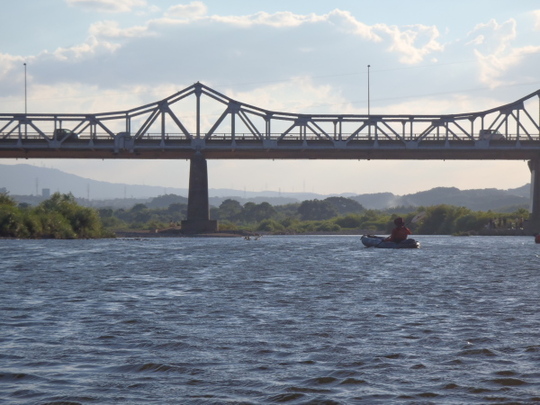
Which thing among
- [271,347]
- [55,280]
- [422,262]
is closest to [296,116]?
[422,262]

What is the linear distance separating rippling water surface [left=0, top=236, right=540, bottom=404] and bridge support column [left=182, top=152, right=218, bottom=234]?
79191 millimetres

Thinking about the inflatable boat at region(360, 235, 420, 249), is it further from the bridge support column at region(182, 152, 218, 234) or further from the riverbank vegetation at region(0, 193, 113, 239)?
the riverbank vegetation at region(0, 193, 113, 239)

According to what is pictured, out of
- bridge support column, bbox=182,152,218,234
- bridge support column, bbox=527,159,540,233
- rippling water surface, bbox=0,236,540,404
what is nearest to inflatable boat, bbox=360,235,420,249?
bridge support column, bbox=182,152,218,234

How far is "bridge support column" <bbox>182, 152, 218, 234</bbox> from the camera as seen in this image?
12331cm

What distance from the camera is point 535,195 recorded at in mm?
132750

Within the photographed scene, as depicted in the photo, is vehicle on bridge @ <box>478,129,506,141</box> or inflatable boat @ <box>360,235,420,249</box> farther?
vehicle on bridge @ <box>478,129,506,141</box>

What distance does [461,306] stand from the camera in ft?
101

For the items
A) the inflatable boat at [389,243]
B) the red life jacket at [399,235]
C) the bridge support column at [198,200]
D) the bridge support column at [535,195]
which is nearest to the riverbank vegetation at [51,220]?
the bridge support column at [198,200]

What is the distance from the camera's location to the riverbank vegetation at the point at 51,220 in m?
97.4

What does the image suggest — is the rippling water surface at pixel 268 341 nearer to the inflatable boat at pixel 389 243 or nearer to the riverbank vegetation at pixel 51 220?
the inflatable boat at pixel 389 243

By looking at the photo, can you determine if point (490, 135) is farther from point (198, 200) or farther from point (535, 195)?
point (198, 200)

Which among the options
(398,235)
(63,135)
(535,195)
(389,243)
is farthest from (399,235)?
(63,135)

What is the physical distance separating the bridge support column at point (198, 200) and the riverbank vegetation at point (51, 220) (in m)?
14.6

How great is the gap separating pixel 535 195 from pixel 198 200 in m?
49.9
